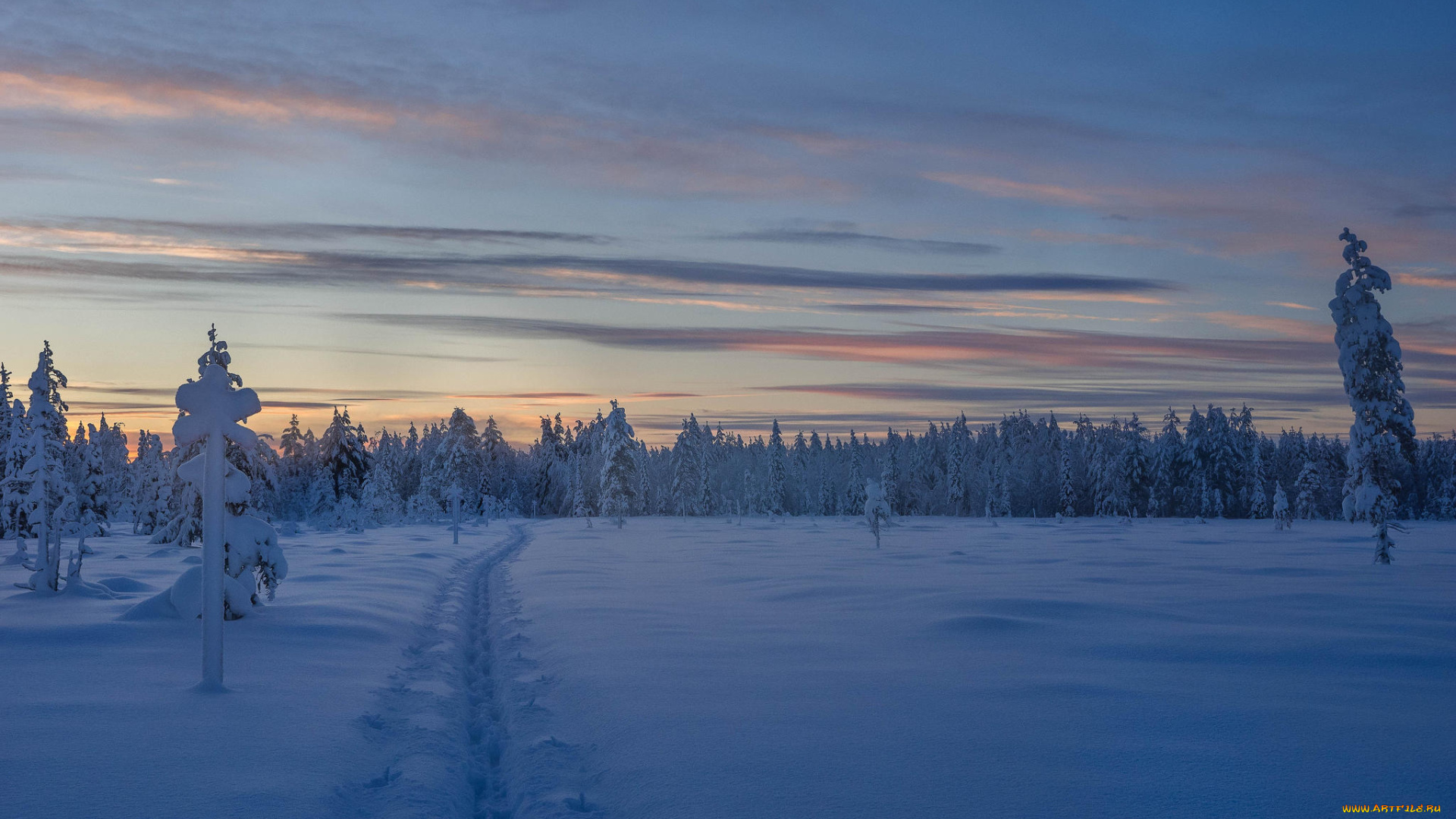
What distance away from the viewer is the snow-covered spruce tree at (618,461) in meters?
64.2

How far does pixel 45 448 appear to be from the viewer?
2383 centimetres

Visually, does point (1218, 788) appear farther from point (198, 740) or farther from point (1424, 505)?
point (1424, 505)

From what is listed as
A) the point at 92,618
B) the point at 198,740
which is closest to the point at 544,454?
the point at 92,618

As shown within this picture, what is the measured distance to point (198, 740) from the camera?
7.64 metres

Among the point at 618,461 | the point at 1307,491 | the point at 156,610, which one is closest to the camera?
the point at 156,610

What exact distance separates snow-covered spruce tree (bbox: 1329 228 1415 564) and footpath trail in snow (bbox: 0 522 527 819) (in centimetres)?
3015

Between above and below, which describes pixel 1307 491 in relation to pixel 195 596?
below

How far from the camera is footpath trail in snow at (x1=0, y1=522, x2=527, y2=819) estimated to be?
20.9 ft

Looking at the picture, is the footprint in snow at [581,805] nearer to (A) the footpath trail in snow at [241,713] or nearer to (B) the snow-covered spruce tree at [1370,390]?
(A) the footpath trail in snow at [241,713]

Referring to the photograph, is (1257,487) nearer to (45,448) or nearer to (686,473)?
(686,473)

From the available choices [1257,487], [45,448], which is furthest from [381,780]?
[1257,487]

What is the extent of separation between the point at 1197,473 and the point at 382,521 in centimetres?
8548

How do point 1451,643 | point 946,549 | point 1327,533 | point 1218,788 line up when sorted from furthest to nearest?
1. point 1327,533
2. point 946,549
3. point 1451,643
4. point 1218,788

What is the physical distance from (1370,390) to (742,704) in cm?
3063
